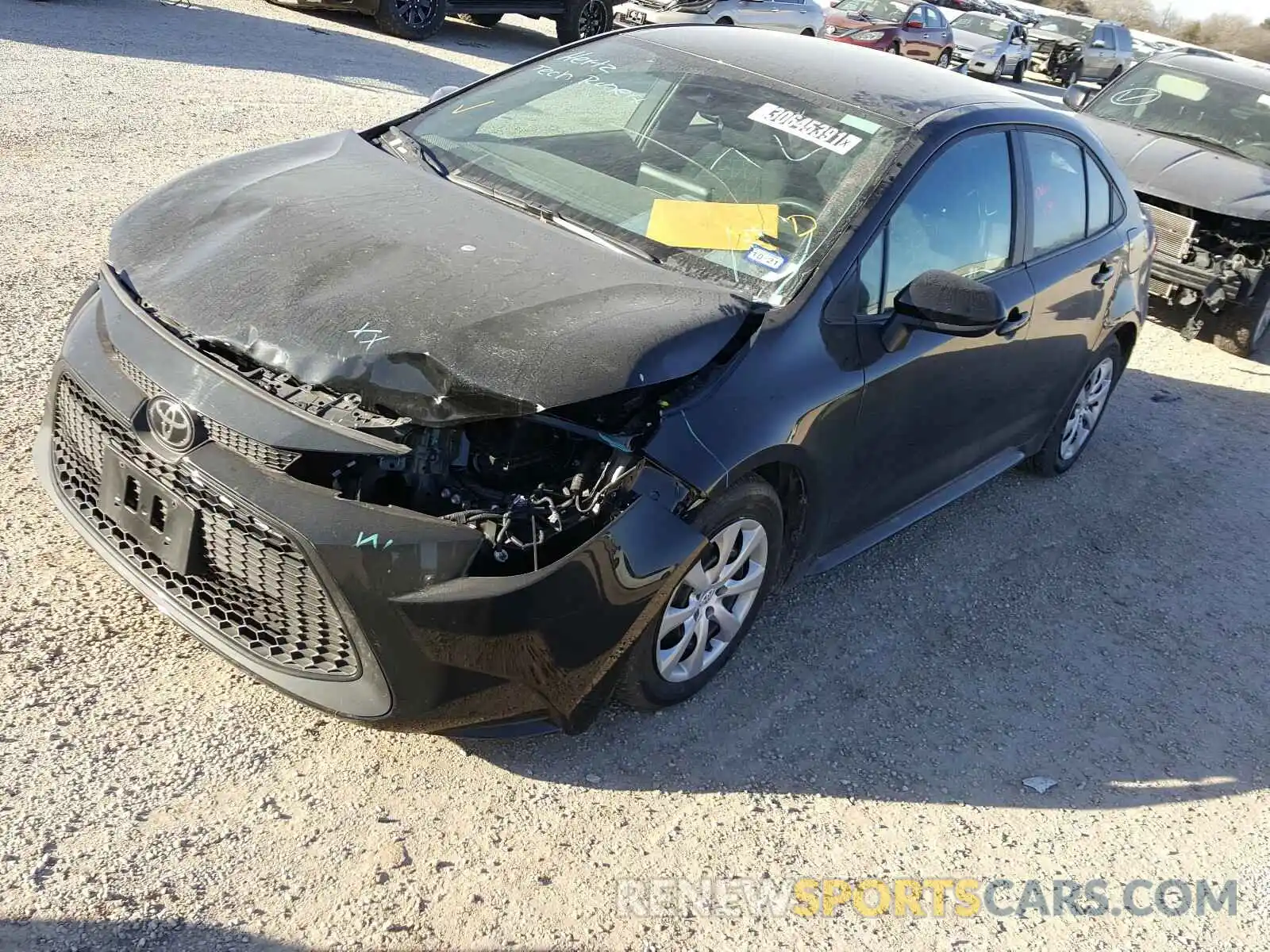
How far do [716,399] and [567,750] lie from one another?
3.56ft

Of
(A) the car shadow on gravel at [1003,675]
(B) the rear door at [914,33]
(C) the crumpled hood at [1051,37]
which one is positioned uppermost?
(A) the car shadow on gravel at [1003,675]

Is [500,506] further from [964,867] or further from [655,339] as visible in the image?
[964,867]

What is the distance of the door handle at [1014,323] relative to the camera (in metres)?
3.90

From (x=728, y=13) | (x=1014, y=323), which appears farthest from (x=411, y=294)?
(x=728, y=13)

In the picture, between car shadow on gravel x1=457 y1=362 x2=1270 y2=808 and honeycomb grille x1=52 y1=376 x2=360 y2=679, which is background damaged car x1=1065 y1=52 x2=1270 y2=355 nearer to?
car shadow on gravel x1=457 y1=362 x2=1270 y2=808

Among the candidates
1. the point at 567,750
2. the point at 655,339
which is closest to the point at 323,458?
the point at 655,339

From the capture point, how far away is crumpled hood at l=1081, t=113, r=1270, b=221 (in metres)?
7.39

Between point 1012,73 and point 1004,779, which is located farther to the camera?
point 1012,73

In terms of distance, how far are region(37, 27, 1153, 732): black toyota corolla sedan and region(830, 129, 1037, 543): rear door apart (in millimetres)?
15

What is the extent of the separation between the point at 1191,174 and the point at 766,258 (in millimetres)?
5997

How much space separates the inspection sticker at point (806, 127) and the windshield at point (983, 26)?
23.1 metres

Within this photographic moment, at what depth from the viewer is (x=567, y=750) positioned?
303cm

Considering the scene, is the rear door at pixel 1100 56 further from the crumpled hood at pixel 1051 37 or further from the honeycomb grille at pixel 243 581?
the honeycomb grille at pixel 243 581

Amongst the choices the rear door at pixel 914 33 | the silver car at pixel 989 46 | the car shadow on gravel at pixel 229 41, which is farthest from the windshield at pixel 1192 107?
the silver car at pixel 989 46
